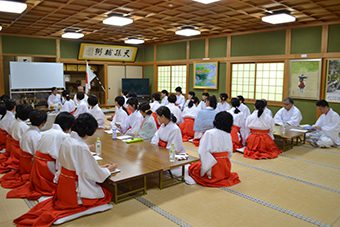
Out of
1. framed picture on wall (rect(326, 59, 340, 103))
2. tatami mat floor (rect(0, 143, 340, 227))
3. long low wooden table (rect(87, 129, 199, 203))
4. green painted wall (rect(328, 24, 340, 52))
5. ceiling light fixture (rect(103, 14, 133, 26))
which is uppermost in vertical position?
ceiling light fixture (rect(103, 14, 133, 26))

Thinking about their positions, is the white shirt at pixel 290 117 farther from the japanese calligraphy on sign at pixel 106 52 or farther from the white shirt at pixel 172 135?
the japanese calligraphy on sign at pixel 106 52

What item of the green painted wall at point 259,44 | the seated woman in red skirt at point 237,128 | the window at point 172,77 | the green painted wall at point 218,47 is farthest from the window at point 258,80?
the seated woman in red skirt at point 237,128

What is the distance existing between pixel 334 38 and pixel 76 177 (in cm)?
732

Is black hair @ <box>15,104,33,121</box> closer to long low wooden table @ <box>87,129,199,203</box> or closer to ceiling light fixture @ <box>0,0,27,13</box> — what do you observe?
long low wooden table @ <box>87,129,199,203</box>

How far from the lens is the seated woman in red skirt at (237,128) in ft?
20.7

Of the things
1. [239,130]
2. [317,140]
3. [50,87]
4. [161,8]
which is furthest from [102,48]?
[317,140]


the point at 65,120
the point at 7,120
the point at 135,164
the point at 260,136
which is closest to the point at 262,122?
the point at 260,136

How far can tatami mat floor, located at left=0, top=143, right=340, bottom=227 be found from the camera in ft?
10.3

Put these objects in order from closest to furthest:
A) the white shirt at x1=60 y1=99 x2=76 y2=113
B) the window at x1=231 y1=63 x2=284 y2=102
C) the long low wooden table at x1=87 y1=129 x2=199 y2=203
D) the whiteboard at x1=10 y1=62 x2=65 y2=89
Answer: the long low wooden table at x1=87 y1=129 x2=199 y2=203 → the white shirt at x1=60 y1=99 x2=76 y2=113 → the window at x1=231 y1=63 x2=284 y2=102 → the whiteboard at x1=10 y1=62 x2=65 y2=89

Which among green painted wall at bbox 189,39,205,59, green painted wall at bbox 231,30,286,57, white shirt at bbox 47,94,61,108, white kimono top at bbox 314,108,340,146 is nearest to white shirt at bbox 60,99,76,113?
white shirt at bbox 47,94,61,108

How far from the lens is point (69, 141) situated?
3125 millimetres

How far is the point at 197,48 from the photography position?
10859 mm

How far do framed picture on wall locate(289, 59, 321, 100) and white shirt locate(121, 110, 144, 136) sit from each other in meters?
5.04

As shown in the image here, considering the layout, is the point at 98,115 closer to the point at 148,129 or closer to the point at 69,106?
the point at 148,129
